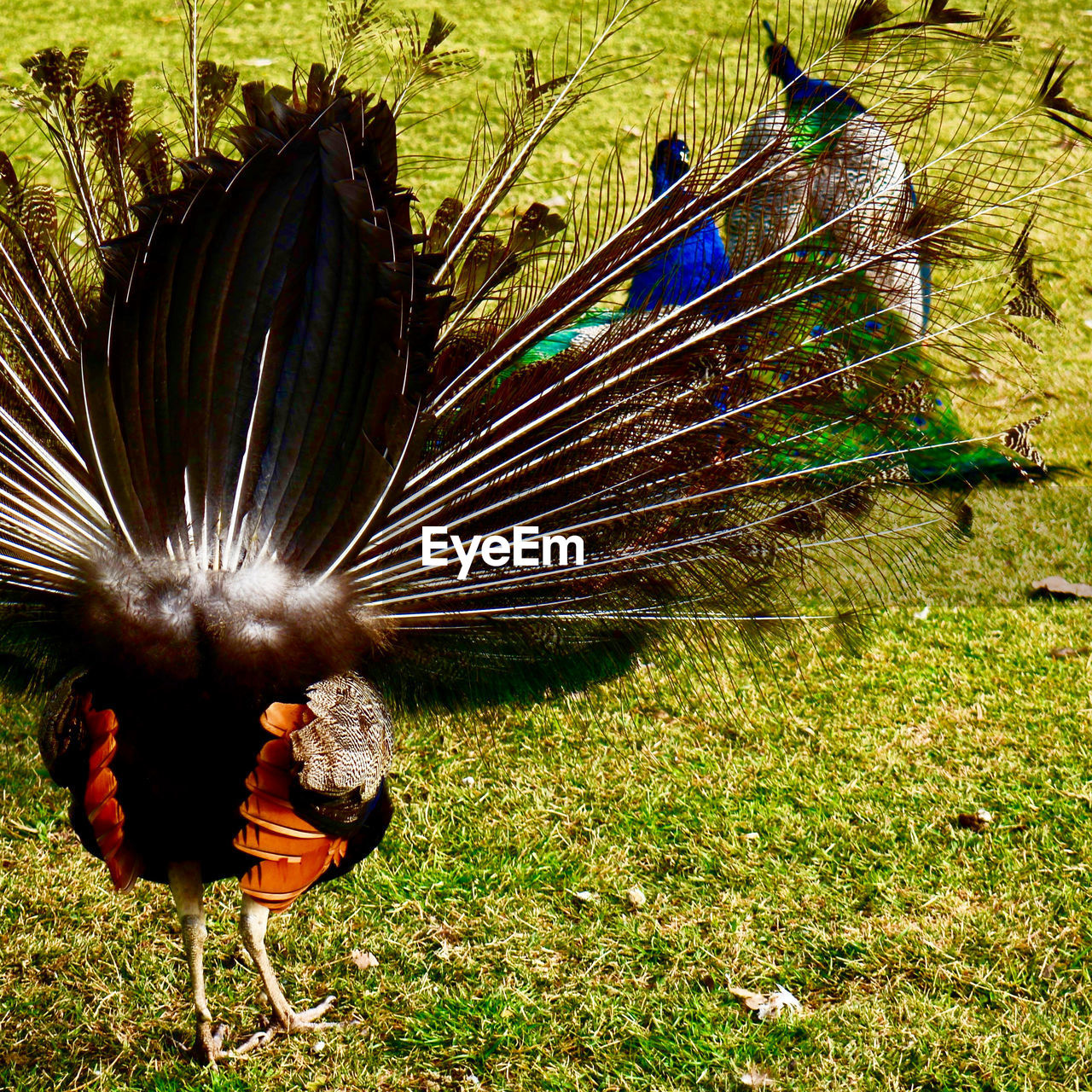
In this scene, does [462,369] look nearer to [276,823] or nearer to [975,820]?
[276,823]

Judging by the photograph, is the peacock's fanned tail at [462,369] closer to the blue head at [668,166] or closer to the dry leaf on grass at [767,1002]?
the blue head at [668,166]

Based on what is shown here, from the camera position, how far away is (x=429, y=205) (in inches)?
320

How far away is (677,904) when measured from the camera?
3.34 m

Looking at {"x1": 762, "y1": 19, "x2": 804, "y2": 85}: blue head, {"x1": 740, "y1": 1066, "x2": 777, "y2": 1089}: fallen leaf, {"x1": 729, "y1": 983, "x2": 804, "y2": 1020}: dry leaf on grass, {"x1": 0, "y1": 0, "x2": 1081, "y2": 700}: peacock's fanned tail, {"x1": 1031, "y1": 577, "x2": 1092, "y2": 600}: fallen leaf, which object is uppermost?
{"x1": 762, "y1": 19, "x2": 804, "y2": 85}: blue head

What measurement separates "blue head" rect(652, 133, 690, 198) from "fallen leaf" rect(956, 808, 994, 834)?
→ 226 centimetres

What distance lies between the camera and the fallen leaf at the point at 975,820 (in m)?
3.61

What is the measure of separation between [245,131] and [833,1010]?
2672 millimetres

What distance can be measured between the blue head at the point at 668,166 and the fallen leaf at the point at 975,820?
2264mm

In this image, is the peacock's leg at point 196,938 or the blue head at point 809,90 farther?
the blue head at point 809,90

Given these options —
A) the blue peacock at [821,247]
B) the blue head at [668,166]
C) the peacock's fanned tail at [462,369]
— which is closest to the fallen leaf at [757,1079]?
the peacock's fanned tail at [462,369]

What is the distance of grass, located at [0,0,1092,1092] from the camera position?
284 cm

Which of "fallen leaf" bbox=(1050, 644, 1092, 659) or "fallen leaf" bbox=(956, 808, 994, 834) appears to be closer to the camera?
"fallen leaf" bbox=(956, 808, 994, 834)

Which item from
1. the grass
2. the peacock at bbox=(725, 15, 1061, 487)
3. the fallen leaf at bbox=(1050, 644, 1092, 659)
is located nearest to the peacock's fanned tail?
the peacock at bbox=(725, 15, 1061, 487)

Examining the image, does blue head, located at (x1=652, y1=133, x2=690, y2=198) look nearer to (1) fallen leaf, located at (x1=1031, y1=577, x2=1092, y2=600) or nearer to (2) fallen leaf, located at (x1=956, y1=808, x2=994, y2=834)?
(2) fallen leaf, located at (x1=956, y1=808, x2=994, y2=834)
